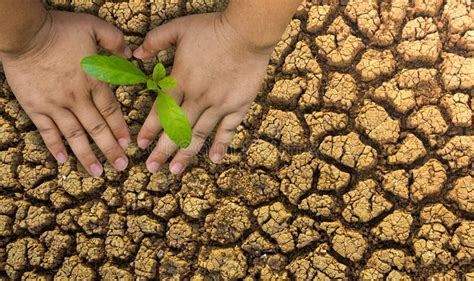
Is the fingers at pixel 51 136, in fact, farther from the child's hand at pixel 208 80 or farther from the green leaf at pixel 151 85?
the green leaf at pixel 151 85

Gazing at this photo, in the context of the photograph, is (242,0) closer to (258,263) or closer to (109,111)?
(109,111)

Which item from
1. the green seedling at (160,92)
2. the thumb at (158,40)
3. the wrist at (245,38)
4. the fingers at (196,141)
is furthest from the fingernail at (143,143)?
the wrist at (245,38)

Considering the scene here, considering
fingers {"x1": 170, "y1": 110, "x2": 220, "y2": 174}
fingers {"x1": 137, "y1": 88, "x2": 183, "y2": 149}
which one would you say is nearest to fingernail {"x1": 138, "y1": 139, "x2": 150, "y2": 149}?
fingers {"x1": 137, "y1": 88, "x2": 183, "y2": 149}

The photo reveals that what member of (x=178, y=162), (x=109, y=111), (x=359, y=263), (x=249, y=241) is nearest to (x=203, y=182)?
(x=178, y=162)

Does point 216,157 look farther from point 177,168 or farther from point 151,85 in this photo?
point 151,85

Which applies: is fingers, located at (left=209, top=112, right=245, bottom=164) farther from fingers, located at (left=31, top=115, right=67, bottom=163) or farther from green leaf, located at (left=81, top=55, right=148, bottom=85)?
fingers, located at (left=31, top=115, right=67, bottom=163)

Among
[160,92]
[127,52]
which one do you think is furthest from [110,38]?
[160,92]
